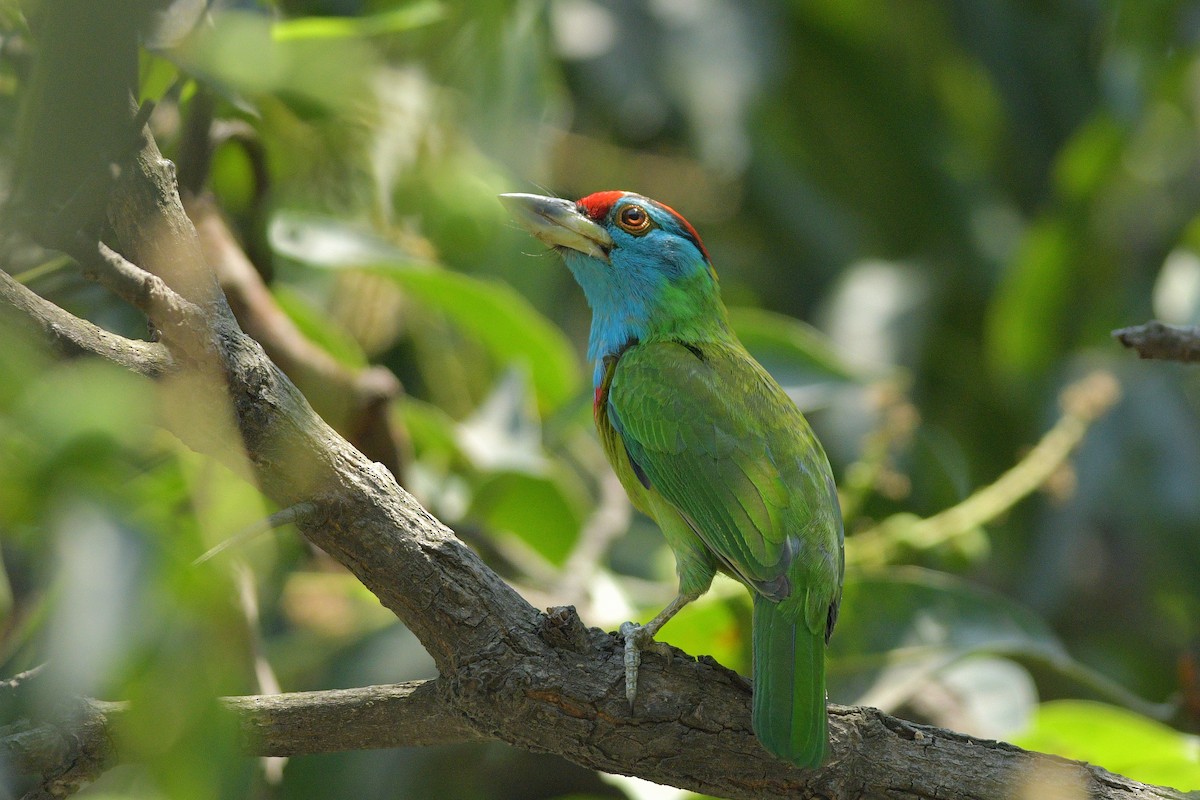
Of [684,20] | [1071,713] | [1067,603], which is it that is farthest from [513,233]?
[1067,603]

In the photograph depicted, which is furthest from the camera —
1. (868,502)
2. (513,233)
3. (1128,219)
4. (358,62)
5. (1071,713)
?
(1128,219)

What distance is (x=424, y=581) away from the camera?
2.12 metres

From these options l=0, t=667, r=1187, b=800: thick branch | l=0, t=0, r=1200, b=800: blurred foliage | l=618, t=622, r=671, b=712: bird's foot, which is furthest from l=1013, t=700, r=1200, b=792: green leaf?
l=618, t=622, r=671, b=712: bird's foot

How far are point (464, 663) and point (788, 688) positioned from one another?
0.63m

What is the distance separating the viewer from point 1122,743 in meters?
3.29

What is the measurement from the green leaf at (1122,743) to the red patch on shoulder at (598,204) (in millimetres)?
1998

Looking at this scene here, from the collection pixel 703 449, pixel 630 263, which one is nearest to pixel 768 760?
pixel 703 449

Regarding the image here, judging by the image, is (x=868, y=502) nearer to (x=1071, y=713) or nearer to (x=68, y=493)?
(x=1071, y=713)

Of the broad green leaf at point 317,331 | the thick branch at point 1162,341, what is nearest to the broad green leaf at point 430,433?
the broad green leaf at point 317,331

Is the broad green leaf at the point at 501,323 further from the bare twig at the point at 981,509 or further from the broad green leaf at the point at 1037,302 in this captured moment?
the broad green leaf at the point at 1037,302

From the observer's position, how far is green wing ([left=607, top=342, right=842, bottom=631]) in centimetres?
257

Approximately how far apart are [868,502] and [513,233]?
5.68 ft

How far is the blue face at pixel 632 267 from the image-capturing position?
3.47 m

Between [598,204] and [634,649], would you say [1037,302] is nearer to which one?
[598,204]
